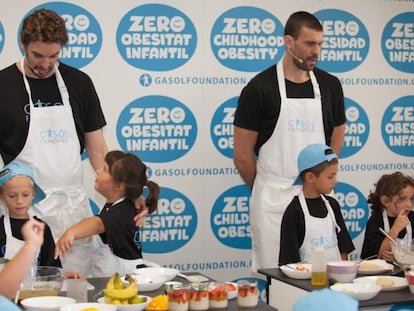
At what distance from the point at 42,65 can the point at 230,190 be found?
5.48 ft

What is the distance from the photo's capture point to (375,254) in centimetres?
421

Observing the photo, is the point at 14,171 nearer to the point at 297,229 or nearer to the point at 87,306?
the point at 87,306

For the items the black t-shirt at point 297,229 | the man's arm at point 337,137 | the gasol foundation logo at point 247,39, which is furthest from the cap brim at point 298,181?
the gasol foundation logo at point 247,39

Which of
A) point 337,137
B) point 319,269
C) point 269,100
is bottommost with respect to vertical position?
point 319,269

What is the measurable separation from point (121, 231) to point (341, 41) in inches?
89.3

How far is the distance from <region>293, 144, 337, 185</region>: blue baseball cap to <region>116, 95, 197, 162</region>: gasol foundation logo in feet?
3.25

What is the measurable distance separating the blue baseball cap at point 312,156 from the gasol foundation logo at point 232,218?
976 mm

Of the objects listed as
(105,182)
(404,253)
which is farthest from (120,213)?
(404,253)

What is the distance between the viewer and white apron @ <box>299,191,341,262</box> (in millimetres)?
3744

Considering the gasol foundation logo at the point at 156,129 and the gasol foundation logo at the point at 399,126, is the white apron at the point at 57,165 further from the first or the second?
the gasol foundation logo at the point at 399,126

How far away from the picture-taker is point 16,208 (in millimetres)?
3473

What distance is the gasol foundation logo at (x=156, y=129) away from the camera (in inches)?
182

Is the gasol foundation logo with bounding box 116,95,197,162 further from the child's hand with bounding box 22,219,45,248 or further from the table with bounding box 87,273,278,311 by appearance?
the child's hand with bounding box 22,219,45,248

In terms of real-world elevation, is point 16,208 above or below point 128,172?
below
